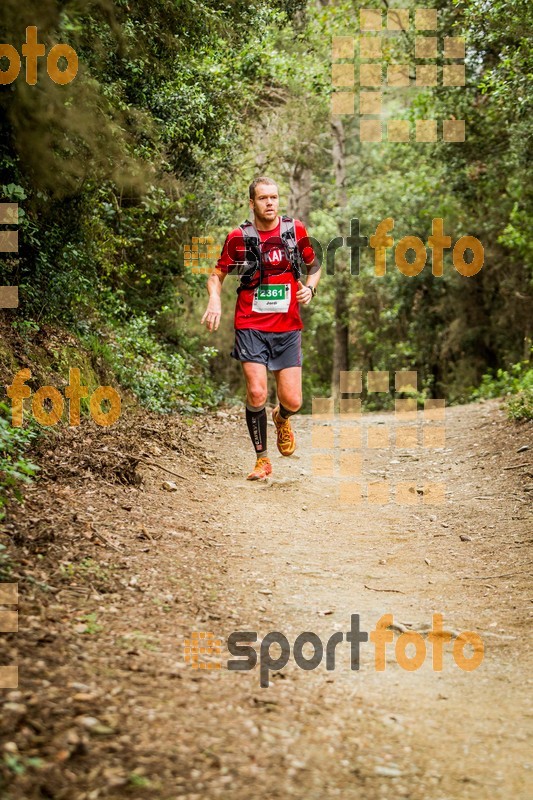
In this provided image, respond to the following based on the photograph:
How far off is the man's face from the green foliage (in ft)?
8.94

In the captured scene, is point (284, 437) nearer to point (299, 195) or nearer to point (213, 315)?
point (213, 315)

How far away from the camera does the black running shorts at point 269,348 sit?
7.23m

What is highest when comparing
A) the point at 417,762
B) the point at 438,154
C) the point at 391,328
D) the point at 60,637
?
the point at 438,154

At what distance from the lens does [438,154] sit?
1680 cm

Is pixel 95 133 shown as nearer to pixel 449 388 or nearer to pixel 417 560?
pixel 417 560

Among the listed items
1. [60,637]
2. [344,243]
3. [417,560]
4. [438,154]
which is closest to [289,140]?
[438,154]

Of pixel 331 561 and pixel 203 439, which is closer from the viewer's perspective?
pixel 331 561

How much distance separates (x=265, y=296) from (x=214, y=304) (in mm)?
517

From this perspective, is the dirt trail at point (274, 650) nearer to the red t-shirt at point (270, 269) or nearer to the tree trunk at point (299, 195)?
the red t-shirt at point (270, 269)

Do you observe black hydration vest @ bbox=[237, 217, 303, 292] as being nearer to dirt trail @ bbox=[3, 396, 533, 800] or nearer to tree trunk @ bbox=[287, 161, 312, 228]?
dirt trail @ bbox=[3, 396, 533, 800]

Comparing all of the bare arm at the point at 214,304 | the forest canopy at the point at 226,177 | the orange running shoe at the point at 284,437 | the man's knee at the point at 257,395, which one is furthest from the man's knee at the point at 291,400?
the forest canopy at the point at 226,177

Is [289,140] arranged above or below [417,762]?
above

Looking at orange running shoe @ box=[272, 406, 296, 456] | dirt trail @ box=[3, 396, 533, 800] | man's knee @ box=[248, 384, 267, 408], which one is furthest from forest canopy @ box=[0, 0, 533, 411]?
dirt trail @ box=[3, 396, 533, 800]

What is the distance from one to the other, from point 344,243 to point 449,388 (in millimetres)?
5835
